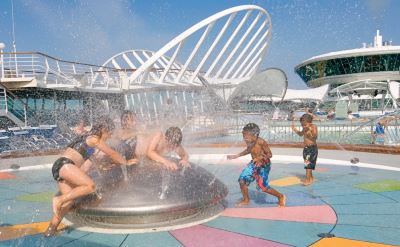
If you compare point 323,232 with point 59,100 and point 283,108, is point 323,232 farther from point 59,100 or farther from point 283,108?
point 283,108

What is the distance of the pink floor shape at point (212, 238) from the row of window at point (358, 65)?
82.1 meters

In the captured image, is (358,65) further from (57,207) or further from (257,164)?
(57,207)

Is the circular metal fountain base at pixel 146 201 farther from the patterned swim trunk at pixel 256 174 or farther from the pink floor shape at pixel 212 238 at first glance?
the patterned swim trunk at pixel 256 174

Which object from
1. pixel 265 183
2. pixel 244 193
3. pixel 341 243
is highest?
pixel 265 183

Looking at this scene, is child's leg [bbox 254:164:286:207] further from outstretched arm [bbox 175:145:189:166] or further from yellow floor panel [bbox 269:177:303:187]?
yellow floor panel [bbox 269:177:303:187]

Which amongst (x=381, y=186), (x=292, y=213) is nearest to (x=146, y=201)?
(x=292, y=213)

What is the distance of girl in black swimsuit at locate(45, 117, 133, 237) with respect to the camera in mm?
5055

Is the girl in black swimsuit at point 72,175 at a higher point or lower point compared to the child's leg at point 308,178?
higher

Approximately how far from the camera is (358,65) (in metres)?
80.7

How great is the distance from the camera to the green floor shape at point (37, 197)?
7523mm

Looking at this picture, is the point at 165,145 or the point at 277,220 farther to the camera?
the point at 165,145

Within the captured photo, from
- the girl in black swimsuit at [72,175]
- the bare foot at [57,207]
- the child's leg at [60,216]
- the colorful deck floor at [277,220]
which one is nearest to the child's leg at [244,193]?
the colorful deck floor at [277,220]

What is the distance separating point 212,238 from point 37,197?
14.6 ft

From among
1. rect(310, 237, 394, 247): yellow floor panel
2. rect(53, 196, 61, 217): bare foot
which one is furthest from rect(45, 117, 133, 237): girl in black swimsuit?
rect(310, 237, 394, 247): yellow floor panel
